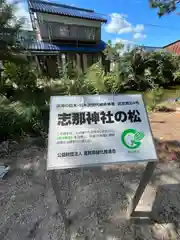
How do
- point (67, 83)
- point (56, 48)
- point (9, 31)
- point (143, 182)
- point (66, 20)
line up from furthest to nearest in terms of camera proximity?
point (66, 20), point (56, 48), point (67, 83), point (9, 31), point (143, 182)

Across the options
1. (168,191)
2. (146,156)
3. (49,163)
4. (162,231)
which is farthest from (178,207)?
(49,163)

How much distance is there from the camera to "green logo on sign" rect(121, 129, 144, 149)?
1112mm

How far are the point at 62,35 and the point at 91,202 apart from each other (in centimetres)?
1279

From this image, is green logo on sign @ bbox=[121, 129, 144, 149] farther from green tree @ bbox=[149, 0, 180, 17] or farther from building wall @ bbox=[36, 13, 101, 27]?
building wall @ bbox=[36, 13, 101, 27]

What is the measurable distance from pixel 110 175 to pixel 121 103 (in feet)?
3.76

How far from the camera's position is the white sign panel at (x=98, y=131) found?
3.49 feet

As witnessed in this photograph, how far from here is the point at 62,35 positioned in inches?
463

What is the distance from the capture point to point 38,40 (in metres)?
11.6

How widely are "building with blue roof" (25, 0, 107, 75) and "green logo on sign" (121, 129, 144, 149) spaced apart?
9.89 m

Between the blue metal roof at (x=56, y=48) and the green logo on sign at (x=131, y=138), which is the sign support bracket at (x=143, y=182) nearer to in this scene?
the green logo on sign at (x=131, y=138)

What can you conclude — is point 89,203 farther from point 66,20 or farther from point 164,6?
point 66,20

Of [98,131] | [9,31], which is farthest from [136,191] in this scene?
[9,31]

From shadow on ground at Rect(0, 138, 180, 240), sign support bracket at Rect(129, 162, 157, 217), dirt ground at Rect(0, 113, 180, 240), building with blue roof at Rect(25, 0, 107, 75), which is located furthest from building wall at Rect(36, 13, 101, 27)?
sign support bracket at Rect(129, 162, 157, 217)

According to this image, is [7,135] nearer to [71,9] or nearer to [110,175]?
[110,175]
